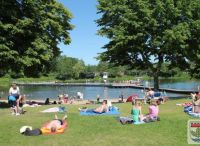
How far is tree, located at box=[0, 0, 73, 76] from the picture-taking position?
31.5 metres

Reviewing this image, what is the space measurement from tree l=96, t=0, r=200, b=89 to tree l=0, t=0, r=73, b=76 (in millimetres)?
6164

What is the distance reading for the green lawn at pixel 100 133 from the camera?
15.1m

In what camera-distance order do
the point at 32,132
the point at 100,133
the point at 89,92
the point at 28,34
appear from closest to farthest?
the point at 32,132, the point at 100,133, the point at 28,34, the point at 89,92

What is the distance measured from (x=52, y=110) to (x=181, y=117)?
7.61 meters

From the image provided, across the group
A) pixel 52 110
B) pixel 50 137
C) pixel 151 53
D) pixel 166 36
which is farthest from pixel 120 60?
pixel 50 137

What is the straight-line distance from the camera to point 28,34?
3316cm

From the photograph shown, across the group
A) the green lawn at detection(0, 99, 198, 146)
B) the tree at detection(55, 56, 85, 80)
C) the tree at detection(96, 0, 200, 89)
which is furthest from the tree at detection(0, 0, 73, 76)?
the tree at detection(55, 56, 85, 80)

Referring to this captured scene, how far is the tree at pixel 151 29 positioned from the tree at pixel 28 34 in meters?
6.16

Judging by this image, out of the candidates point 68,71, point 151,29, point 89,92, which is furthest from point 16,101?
point 68,71

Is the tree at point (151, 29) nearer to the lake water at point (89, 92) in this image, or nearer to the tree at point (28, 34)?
the tree at point (28, 34)

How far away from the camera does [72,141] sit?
15.3m

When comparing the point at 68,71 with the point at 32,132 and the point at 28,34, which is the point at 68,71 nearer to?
the point at 28,34

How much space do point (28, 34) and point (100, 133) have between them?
18.3 metres

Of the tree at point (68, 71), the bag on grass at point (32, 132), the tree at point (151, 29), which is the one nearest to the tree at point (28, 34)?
the tree at point (151, 29)
